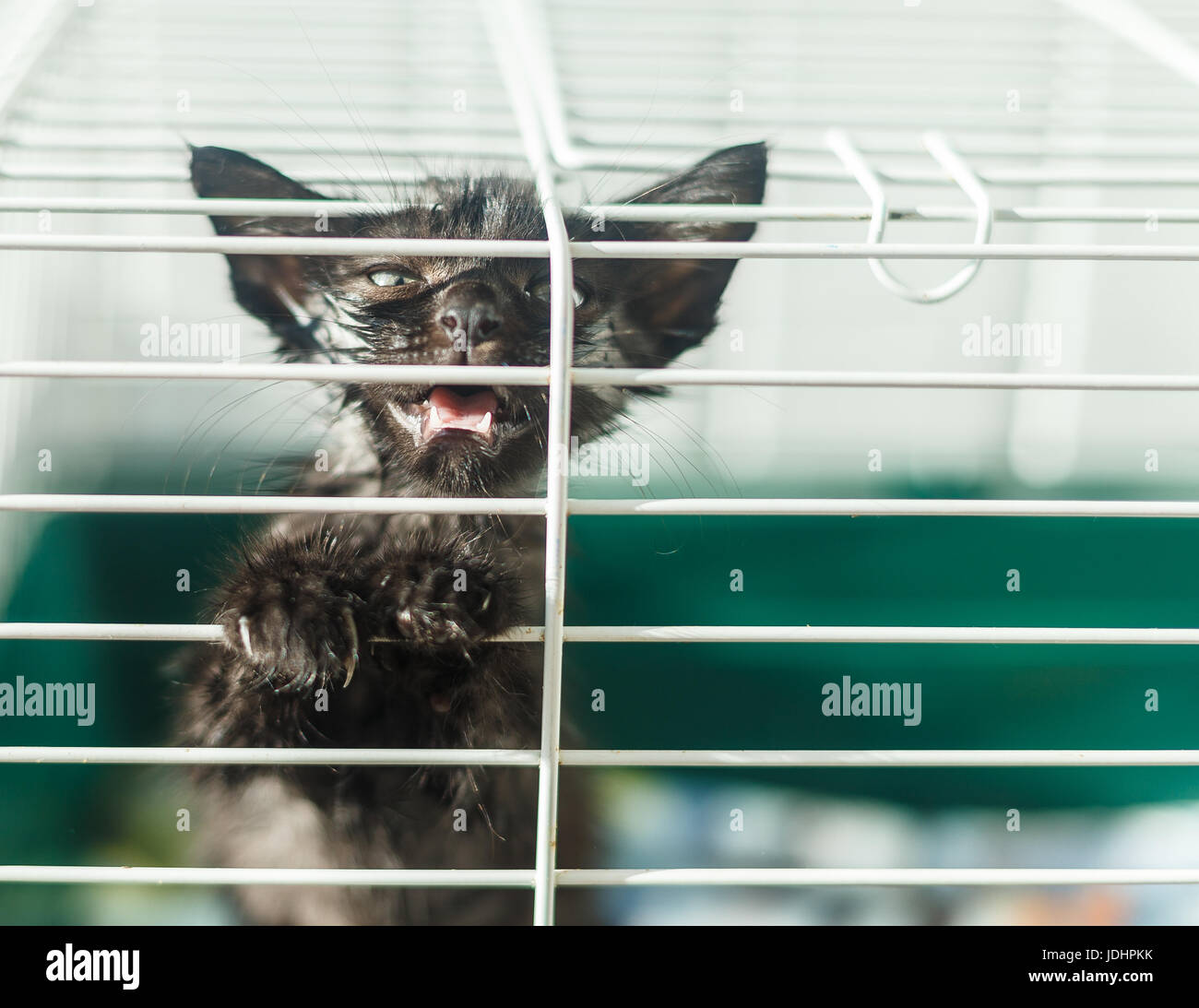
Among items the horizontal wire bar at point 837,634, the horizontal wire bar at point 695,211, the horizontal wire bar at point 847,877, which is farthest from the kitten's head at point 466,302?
the horizontal wire bar at point 847,877

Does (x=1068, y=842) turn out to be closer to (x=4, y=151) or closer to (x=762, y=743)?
(x=762, y=743)

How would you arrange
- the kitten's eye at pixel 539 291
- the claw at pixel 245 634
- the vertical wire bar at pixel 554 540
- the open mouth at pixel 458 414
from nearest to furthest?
the vertical wire bar at pixel 554 540 → the claw at pixel 245 634 → the open mouth at pixel 458 414 → the kitten's eye at pixel 539 291

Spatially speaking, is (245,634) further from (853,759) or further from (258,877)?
(853,759)

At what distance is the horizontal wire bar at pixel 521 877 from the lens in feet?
3.12

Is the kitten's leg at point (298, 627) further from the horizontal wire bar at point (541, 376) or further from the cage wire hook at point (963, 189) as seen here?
the cage wire hook at point (963, 189)

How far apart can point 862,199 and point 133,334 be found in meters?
1.53

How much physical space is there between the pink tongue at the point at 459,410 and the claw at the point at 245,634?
35 cm

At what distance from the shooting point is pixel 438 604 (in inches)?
44.1

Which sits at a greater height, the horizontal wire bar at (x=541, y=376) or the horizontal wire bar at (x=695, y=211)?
the horizontal wire bar at (x=695, y=211)

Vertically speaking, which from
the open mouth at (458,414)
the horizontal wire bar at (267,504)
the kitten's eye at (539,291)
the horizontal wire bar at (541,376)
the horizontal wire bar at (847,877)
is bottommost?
the horizontal wire bar at (847,877)

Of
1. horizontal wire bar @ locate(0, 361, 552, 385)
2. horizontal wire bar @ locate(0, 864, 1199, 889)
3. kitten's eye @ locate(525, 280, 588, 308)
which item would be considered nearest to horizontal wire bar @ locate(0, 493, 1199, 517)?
horizontal wire bar @ locate(0, 361, 552, 385)

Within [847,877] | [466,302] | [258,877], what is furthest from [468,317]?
[847,877]

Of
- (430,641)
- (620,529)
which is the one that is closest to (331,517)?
(430,641)

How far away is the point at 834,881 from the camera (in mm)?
979
